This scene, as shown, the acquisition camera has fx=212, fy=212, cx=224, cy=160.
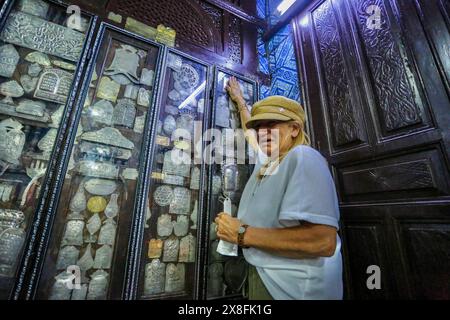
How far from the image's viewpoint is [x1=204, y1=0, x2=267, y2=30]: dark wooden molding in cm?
209

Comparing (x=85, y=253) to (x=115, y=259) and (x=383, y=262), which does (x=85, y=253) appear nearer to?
(x=115, y=259)

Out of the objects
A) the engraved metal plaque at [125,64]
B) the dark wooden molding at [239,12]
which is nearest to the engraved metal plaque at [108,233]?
the engraved metal plaque at [125,64]

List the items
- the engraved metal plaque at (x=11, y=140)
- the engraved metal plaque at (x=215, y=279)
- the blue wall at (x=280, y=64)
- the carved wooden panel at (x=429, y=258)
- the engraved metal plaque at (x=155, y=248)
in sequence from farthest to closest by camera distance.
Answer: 1. the blue wall at (x=280, y=64)
2. the engraved metal plaque at (x=215, y=279)
3. the engraved metal plaque at (x=155, y=248)
4. the engraved metal plaque at (x=11, y=140)
5. the carved wooden panel at (x=429, y=258)

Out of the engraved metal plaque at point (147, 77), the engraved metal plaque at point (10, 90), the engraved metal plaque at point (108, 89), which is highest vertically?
the engraved metal plaque at point (147, 77)

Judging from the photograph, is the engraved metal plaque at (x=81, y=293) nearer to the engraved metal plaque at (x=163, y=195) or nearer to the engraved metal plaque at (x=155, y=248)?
the engraved metal plaque at (x=155, y=248)

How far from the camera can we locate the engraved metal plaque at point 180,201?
141cm

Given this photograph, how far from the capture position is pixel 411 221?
1.08 m

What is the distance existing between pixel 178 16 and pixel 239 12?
29.1 inches

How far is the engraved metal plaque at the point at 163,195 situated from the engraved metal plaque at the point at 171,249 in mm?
233

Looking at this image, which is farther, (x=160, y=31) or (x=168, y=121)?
(x=160, y=31)

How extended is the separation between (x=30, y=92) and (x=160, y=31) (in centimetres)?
99

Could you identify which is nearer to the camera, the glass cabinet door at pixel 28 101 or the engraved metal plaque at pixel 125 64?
the glass cabinet door at pixel 28 101

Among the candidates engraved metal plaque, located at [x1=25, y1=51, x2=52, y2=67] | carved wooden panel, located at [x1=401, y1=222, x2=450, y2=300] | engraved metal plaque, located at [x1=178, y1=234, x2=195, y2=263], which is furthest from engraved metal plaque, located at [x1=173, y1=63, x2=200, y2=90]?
carved wooden panel, located at [x1=401, y1=222, x2=450, y2=300]
